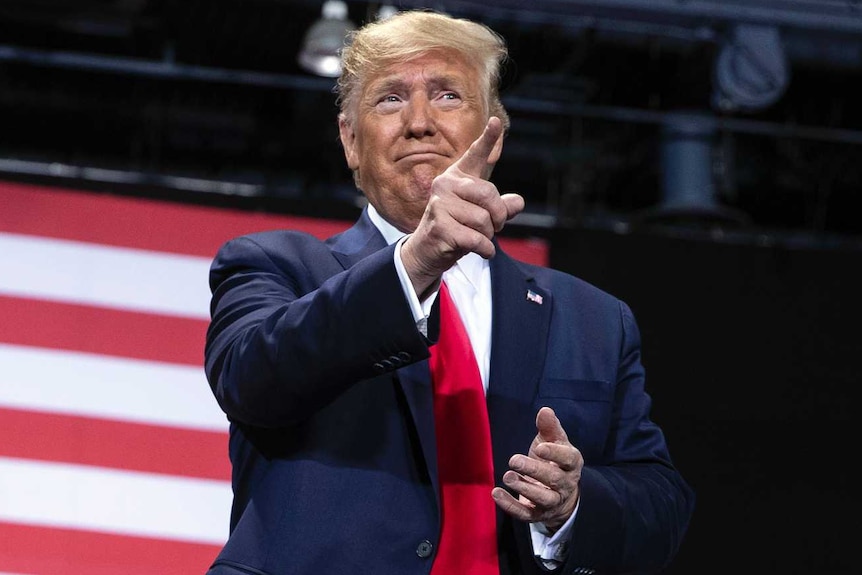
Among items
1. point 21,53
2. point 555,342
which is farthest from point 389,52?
point 21,53

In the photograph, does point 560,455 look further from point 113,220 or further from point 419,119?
point 113,220

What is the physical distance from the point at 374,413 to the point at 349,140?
515 millimetres

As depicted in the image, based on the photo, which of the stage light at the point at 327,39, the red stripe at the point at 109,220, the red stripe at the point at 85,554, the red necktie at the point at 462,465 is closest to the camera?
the red necktie at the point at 462,465

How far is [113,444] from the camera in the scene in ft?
10.7

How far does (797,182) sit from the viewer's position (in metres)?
7.02

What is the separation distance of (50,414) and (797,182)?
5067 millimetres

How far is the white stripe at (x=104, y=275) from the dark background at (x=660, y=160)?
202 mm

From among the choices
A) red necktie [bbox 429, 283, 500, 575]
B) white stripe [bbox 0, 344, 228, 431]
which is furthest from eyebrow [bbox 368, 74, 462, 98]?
white stripe [bbox 0, 344, 228, 431]

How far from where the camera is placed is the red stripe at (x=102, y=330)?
3.32 meters

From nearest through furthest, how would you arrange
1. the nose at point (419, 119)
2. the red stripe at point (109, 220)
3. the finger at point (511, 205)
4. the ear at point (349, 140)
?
1. the finger at point (511, 205)
2. the nose at point (419, 119)
3. the ear at point (349, 140)
4. the red stripe at point (109, 220)

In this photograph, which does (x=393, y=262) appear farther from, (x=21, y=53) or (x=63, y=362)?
(x=21, y=53)

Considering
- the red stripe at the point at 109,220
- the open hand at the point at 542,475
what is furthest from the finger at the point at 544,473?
the red stripe at the point at 109,220

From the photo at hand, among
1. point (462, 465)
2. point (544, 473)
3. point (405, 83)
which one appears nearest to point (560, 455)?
point (544, 473)

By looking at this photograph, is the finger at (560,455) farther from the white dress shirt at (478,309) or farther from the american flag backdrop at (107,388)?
the american flag backdrop at (107,388)
